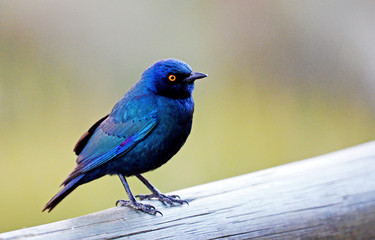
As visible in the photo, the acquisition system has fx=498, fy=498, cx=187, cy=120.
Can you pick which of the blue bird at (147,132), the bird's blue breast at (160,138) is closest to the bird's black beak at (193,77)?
the blue bird at (147,132)

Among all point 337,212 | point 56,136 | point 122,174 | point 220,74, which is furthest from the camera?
point 220,74

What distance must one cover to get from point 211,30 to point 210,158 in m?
1.35

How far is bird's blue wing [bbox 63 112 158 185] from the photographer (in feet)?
9.66

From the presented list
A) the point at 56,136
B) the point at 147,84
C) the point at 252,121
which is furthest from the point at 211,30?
the point at 147,84

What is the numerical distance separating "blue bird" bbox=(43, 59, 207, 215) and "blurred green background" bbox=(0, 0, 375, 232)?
71.3 inches

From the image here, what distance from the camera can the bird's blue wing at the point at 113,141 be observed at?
2.95 meters

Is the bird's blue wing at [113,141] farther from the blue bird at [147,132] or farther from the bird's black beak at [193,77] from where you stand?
the bird's black beak at [193,77]

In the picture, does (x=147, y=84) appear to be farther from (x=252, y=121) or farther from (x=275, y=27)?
(x=275, y=27)

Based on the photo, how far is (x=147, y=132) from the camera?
296 cm

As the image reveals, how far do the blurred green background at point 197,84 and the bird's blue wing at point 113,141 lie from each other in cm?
180

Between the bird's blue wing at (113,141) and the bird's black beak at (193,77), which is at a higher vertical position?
the bird's black beak at (193,77)

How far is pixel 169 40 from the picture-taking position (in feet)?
16.8

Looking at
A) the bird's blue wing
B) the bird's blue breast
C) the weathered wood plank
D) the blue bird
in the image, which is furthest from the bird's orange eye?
the weathered wood plank

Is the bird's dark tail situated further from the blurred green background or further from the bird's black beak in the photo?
the blurred green background
